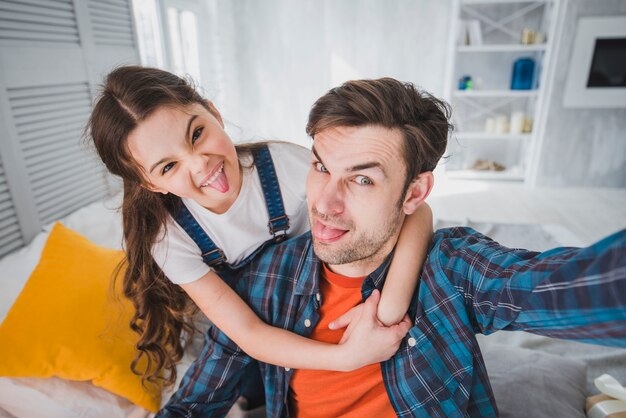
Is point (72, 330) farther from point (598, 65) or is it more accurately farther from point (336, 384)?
point (598, 65)

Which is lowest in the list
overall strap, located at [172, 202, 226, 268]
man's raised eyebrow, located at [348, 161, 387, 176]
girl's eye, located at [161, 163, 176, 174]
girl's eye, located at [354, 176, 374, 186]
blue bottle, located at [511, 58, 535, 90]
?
overall strap, located at [172, 202, 226, 268]

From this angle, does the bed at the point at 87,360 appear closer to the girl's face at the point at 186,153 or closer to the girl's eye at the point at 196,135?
the girl's face at the point at 186,153

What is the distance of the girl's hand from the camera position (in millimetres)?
819

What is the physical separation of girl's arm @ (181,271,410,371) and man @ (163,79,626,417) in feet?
0.24

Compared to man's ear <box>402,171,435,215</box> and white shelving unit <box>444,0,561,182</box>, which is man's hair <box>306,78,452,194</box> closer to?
man's ear <box>402,171,435,215</box>

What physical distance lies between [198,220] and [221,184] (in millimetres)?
154

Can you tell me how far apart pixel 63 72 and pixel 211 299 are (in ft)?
4.33

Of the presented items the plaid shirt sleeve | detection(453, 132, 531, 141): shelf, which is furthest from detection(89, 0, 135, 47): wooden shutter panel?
detection(453, 132, 531, 141): shelf

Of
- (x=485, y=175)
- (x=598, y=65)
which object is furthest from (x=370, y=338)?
(x=598, y=65)

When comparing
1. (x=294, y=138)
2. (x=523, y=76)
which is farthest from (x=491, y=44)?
(x=294, y=138)

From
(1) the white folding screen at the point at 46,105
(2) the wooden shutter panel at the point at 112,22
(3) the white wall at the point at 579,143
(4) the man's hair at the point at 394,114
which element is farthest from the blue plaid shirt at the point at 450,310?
(3) the white wall at the point at 579,143

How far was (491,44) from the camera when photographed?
12.8 ft

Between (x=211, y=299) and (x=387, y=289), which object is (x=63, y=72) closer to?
(x=211, y=299)

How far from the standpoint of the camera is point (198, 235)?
107cm
